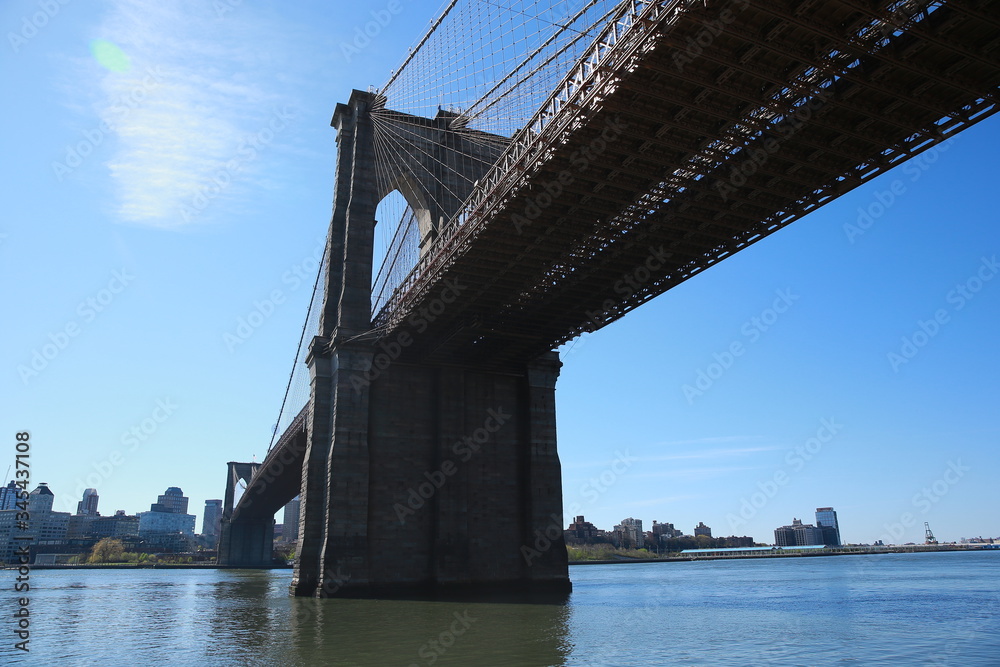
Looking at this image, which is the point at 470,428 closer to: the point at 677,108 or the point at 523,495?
the point at 523,495

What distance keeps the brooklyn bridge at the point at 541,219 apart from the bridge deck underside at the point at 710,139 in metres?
0.08

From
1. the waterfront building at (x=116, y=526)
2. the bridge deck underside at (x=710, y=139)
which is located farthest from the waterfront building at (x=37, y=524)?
the bridge deck underside at (x=710, y=139)

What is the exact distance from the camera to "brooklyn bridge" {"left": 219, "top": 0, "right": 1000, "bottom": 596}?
18016 millimetres

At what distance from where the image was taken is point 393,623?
81.0 ft

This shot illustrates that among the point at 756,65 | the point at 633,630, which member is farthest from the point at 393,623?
the point at 756,65

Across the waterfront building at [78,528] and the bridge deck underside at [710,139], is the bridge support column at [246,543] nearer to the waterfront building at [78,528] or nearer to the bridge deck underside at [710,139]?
the waterfront building at [78,528]

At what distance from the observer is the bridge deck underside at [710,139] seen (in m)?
17.2

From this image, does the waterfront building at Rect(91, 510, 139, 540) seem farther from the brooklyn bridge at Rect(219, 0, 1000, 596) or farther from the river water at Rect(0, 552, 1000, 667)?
the river water at Rect(0, 552, 1000, 667)

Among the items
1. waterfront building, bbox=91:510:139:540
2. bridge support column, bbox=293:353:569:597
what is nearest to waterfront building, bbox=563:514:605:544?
waterfront building, bbox=91:510:139:540

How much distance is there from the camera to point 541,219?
27.4m

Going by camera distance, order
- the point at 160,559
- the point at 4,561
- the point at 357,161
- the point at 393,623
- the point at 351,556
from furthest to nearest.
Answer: the point at 160,559
the point at 4,561
the point at 357,161
the point at 351,556
the point at 393,623

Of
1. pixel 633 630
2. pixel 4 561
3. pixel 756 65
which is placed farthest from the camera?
pixel 4 561

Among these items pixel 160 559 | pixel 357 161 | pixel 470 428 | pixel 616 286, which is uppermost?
pixel 357 161

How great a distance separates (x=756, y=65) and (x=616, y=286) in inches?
610
